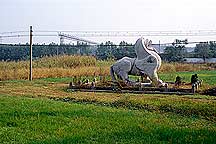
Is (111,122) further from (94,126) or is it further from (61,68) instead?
(61,68)

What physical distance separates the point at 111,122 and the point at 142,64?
35.7ft

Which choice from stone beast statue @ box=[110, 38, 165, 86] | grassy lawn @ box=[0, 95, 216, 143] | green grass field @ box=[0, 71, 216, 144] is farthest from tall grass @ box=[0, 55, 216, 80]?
grassy lawn @ box=[0, 95, 216, 143]

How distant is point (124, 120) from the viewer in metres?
11.3

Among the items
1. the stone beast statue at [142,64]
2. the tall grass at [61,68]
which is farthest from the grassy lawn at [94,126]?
the tall grass at [61,68]

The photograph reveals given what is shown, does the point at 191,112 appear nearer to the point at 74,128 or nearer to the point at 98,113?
the point at 98,113

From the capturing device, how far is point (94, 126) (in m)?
10.3

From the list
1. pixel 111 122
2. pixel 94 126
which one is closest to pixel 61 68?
pixel 111 122

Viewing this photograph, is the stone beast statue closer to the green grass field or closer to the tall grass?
the green grass field

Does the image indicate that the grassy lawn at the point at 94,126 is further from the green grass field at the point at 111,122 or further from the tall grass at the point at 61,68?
the tall grass at the point at 61,68

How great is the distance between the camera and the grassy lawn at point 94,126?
880 centimetres

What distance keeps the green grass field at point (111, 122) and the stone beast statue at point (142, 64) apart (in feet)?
18.1

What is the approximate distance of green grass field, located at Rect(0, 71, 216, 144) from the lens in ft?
29.0

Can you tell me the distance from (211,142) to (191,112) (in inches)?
205

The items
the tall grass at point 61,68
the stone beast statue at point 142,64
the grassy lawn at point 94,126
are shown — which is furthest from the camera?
the tall grass at point 61,68
